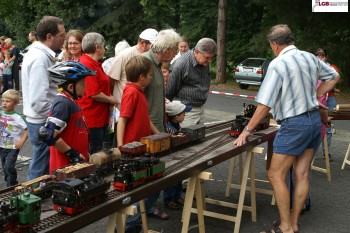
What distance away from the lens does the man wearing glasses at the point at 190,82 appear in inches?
225

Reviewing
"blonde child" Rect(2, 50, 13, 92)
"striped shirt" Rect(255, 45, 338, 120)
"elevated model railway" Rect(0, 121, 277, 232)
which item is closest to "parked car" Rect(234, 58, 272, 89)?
"blonde child" Rect(2, 50, 13, 92)

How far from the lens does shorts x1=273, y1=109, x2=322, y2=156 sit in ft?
15.3

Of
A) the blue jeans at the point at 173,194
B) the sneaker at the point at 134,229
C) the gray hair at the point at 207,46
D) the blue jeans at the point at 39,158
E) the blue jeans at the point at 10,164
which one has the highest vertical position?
the gray hair at the point at 207,46

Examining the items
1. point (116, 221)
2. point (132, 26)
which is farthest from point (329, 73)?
point (132, 26)

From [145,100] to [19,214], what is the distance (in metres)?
2.19

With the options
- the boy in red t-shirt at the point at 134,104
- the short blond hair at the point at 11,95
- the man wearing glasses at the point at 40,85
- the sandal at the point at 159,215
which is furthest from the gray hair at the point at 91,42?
the sandal at the point at 159,215

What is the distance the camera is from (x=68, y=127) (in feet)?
12.4

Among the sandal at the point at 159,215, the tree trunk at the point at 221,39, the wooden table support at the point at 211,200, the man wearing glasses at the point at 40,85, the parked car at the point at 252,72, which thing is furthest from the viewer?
the tree trunk at the point at 221,39

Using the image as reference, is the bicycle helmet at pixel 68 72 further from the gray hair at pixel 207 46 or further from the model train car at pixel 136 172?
the gray hair at pixel 207 46

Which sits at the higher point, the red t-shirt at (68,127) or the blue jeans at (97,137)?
the red t-shirt at (68,127)

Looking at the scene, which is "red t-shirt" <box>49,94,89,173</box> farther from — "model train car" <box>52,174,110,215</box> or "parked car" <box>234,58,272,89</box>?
"parked car" <box>234,58,272,89</box>

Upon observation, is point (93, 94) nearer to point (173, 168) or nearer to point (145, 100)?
point (145, 100)

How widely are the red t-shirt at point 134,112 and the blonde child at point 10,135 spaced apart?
2242mm

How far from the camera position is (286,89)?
460 centimetres
